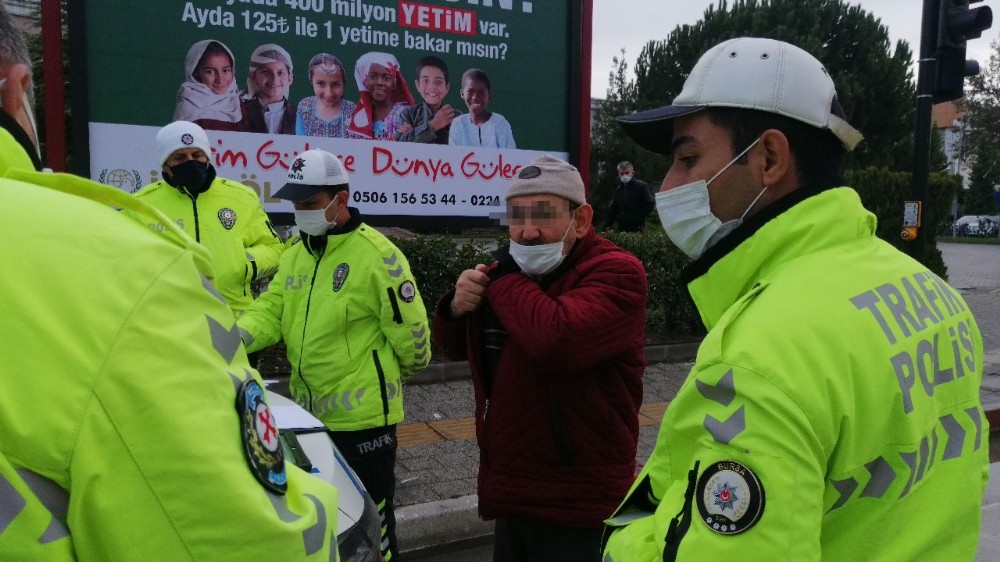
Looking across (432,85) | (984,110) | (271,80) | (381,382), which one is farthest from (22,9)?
(984,110)

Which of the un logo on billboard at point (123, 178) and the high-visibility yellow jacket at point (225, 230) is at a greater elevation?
the un logo on billboard at point (123, 178)

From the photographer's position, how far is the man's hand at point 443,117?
7223 mm

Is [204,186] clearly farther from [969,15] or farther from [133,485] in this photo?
[969,15]

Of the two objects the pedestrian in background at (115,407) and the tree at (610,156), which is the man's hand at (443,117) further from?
the tree at (610,156)

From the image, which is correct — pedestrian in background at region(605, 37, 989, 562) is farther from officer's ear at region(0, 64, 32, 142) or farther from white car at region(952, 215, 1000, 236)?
white car at region(952, 215, 1000, 236)

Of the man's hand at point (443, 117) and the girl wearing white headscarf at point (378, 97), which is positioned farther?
the man's hand at point (443, 117)

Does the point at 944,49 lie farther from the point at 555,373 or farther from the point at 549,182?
the point at 555,373

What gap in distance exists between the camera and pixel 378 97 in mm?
6891

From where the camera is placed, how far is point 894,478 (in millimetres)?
1218

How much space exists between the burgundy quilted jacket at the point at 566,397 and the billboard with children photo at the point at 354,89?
13.0 feet

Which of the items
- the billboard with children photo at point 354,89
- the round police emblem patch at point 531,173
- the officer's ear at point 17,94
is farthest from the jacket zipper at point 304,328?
the billboard with children photo at point 354,89

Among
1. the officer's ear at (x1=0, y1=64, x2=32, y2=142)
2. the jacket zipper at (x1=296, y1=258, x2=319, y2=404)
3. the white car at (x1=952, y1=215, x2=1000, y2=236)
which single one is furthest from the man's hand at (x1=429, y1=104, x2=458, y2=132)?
the white car at (x1=952, y1=215, x2=1000, y2=236)

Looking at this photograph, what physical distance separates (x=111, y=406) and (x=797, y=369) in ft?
3.03

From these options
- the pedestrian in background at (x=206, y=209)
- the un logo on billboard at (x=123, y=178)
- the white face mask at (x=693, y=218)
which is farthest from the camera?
the un logo on billboard at (x=123, y=178)
